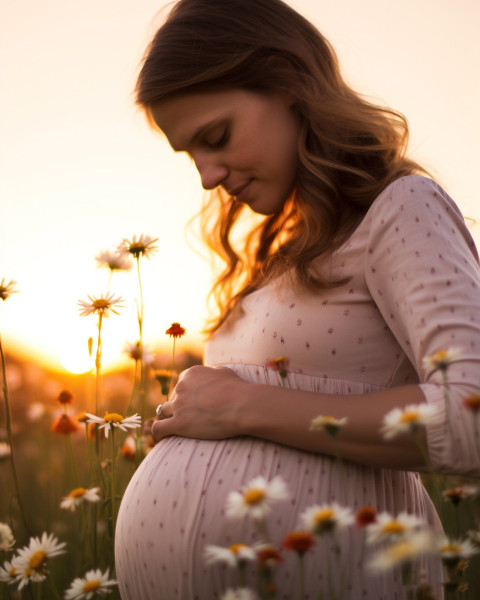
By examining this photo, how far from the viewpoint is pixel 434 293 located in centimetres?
115

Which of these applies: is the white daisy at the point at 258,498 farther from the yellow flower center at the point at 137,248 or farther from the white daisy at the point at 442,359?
the yellow flower center at the point at 137,248

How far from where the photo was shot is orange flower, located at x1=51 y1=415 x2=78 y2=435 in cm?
179

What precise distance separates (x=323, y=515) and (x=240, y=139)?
891 millimetres

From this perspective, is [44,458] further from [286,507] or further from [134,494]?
[286,507]

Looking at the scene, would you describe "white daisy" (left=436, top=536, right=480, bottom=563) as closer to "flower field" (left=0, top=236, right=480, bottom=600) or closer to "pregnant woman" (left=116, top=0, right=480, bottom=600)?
"flower field" (left=0, top=236, right=480, bottom=600)

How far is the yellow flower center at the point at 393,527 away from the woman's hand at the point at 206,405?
0.49 meters

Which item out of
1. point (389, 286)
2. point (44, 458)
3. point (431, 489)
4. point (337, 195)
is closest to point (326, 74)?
point (337, 195)

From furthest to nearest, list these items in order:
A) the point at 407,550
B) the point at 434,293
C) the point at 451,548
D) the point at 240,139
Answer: the point at 240,139
the point at 434,293
the point at 451,548
the point at 407,550

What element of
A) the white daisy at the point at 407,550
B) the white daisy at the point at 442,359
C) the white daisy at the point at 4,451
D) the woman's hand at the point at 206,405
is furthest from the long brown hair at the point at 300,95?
the white daisy at the point at 4,451

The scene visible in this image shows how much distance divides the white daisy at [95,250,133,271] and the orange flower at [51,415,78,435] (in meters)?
0.39

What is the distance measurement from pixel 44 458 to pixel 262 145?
177 centimetres

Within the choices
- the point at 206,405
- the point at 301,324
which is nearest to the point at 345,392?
the point at 301,324

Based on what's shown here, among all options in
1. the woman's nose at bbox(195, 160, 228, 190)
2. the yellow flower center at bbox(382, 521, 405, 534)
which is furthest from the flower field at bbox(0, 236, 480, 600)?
the woman's nose at bbox(195, 160, 228, 190)

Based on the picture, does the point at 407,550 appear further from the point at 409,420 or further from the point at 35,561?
the point at 35,561
